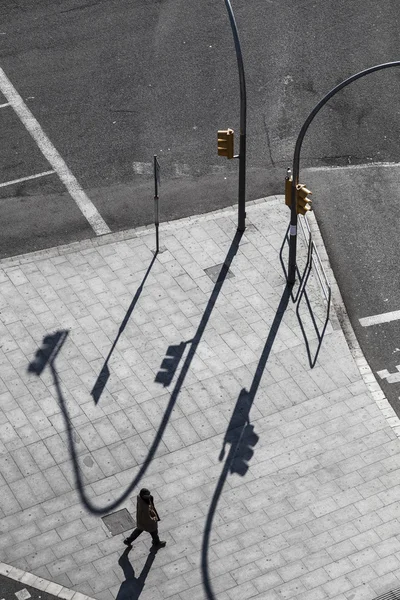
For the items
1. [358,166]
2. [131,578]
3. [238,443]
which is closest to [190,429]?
[238,443]

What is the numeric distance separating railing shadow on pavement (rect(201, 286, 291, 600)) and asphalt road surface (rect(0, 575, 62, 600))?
2.34 meters

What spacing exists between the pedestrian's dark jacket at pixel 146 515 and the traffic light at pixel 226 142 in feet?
24.6

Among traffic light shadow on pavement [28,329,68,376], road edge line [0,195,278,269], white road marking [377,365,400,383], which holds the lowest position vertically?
white road marking [377,365,400,383]

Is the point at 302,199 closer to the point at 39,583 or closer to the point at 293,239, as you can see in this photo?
the point at 293,239

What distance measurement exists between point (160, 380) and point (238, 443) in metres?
1.92

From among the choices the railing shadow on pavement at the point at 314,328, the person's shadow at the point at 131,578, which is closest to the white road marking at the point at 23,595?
the person's shadow at the point at 131,578

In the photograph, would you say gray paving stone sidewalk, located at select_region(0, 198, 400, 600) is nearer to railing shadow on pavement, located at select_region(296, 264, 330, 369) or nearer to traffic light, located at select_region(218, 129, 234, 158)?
railing shadow on pavement, located at select_region(296, 264, 330, 369)

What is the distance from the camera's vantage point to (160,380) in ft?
63.2

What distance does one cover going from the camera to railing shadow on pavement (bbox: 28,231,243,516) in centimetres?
1738

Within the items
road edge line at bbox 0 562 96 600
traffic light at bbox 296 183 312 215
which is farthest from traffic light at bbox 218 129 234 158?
road edge line at bbox 0 562 96 600

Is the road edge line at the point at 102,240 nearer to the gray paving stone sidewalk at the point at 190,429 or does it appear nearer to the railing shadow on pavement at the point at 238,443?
the gray paving stone sidewalk at the point at 190,429

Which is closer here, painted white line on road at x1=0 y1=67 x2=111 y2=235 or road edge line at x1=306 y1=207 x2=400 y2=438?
road edge line at x1=306 y1=207 x2=400 y2=438

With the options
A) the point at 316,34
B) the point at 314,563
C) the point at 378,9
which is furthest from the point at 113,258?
the point at 378,9

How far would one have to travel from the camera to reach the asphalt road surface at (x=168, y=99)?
23391 millimetres
